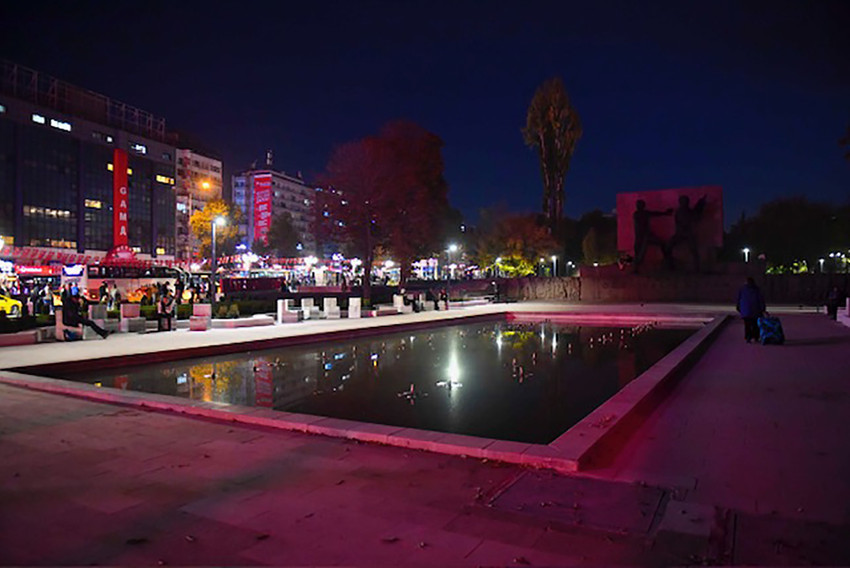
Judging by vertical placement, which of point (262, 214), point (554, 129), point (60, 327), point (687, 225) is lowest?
point (60, 327)

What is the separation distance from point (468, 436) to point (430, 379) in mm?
4657

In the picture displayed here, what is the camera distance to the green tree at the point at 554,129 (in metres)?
52.6

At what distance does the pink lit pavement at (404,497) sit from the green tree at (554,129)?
47756mm

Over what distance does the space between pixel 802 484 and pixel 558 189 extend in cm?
5106

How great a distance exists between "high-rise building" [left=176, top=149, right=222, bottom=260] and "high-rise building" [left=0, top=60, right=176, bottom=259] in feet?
28.2

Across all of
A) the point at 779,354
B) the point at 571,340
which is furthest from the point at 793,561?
the point at 571,340

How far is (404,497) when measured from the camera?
455cm

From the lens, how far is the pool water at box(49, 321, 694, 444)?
8023 mm

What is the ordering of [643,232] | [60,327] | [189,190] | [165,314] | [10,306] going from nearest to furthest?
1. [60,327]
2. [165,314]
3. [10,306]
4. [643,232]
5. [189,190]

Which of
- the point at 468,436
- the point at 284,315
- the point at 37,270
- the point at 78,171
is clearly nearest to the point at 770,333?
the point at 468,436

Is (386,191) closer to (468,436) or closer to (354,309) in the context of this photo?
(354,309)

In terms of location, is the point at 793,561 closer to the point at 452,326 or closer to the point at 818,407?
the point at 818,407

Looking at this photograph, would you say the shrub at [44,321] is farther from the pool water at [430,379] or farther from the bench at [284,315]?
the pool water at [430,379]

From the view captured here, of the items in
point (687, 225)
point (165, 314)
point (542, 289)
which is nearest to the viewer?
point (165, 314)
